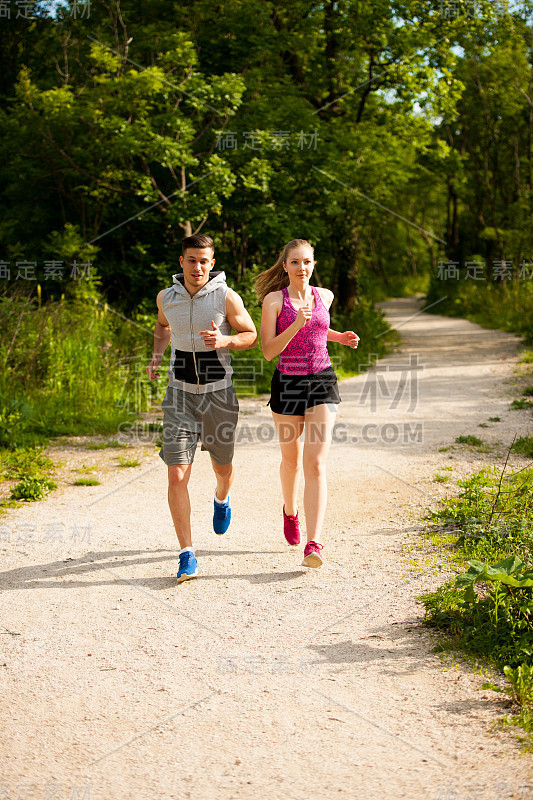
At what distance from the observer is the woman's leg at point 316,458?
519 centimetres

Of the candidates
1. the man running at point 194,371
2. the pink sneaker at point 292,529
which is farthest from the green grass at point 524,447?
the man running at point 194,371

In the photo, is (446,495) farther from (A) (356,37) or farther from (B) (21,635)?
(A) (356,37)

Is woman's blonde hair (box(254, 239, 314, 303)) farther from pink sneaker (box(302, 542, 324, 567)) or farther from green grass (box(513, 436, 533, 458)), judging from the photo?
green grass (box(513, 436, 533, 458))

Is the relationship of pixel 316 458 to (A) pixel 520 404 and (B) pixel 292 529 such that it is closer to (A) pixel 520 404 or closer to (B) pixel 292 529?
(B) pixel 292 529

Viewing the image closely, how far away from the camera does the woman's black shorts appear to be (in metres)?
5.20

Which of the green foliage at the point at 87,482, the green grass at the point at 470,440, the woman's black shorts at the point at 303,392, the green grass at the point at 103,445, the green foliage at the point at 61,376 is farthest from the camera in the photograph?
the green foliage at the point at 61,376

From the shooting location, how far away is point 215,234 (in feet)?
47.1

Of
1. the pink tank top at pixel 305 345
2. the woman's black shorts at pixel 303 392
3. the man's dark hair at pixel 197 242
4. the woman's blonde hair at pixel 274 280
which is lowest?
the woman's black shorts at pixel 303 392

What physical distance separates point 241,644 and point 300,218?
11738mm

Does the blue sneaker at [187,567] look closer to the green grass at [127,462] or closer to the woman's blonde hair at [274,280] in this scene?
the woman's blonde hair at [274,280]

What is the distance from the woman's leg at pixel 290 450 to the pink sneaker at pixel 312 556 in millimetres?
487

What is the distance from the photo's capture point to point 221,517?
5.73 metres

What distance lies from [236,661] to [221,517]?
1.89 m

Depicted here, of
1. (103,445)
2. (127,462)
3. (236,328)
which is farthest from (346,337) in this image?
(103,445)
